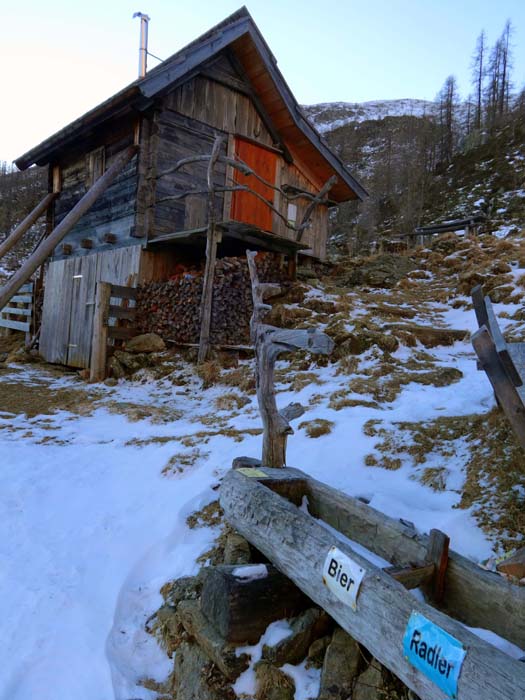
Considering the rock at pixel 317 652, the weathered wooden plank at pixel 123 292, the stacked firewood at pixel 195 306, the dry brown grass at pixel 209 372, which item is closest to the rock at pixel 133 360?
the stacked firewood at pixel 195 306

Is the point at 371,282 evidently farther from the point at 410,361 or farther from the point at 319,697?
the point at 319,697

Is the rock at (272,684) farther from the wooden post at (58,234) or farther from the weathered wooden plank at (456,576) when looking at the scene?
the wooden post at (58,234)

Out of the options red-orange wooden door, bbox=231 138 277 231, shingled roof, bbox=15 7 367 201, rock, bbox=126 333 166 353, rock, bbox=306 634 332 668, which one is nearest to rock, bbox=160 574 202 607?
rock, bbox=306 634 332 668

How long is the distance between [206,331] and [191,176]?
15.4 ft

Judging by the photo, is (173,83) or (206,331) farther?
(173,83)

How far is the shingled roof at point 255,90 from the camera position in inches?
397

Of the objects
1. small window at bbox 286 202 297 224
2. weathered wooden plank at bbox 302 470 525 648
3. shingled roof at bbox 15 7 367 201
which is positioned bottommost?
weathered wooden plank at bbox 302 470 525 648

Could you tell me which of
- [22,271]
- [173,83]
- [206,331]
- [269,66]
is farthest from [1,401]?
[269,66]

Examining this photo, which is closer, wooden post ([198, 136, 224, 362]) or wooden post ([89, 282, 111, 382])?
wooden post ([198, 136, 224, 362])

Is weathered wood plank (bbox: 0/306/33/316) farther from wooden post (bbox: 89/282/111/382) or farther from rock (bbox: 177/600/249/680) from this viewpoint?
rock (bbox: 177/600/249/680)

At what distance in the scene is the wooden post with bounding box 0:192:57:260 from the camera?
40.3ft

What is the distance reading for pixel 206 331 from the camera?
9273 millimetres

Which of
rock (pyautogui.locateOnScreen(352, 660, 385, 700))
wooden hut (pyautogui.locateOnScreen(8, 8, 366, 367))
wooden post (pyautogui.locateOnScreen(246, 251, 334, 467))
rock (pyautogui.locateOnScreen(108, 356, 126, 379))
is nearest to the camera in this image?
rock (pyautogui.locateOnScreen(352, 660, 385, 700))

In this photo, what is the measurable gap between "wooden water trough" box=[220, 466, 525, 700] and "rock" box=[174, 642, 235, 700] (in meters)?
0.66
